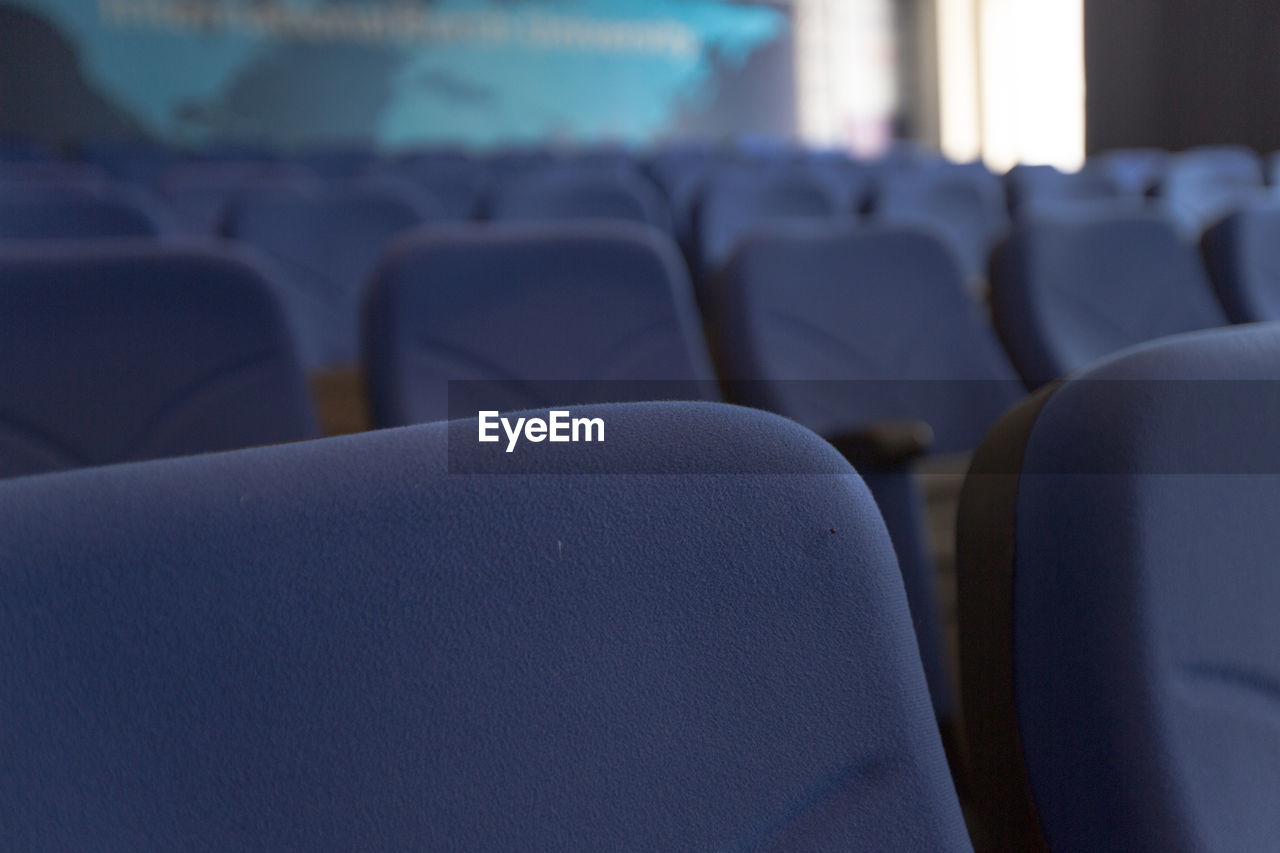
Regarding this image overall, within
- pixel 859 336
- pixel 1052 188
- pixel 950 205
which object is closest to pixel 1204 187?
pixel 1052 188

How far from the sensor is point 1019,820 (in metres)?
0.55

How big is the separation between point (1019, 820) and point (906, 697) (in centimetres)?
19

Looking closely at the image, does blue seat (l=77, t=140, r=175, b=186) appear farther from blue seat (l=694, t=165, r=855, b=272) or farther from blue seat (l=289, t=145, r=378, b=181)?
blue seat (l=694, t=165, r=855, b=272)

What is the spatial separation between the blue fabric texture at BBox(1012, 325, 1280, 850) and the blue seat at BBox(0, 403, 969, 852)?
4.1 inches

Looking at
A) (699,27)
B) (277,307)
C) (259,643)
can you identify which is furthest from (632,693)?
(699,27)

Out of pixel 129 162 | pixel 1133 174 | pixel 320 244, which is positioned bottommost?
pixel 320 244

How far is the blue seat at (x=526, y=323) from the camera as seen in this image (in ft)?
4.27

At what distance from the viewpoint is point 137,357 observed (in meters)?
1.08

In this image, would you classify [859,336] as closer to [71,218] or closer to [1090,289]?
[1090,289]

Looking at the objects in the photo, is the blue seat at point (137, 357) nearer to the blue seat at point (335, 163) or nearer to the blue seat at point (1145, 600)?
the blue seat at point (1145, 600)

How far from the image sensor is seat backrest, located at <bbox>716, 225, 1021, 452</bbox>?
1.54 metres

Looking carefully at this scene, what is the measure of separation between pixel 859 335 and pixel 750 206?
82.9 inches

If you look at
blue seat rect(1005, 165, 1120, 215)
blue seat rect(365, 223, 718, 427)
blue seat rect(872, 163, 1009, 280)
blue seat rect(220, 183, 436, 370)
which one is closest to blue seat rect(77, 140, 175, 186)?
blue seat rect(220, 183, 436, 370)

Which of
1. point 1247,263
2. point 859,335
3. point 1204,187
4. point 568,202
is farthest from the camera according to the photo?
point 1204,187
